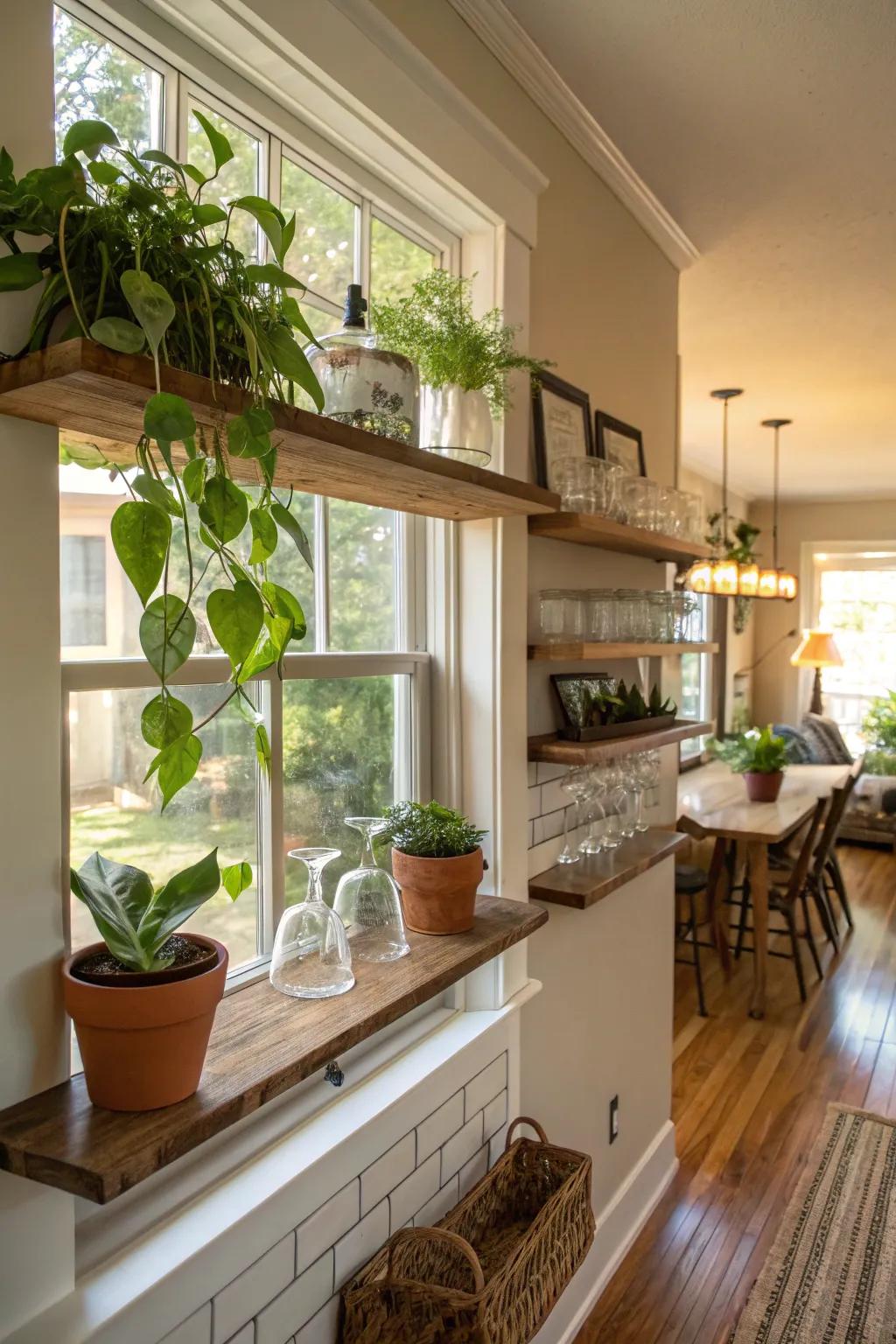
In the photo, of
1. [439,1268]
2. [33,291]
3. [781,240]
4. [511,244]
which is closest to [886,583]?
[781,240]

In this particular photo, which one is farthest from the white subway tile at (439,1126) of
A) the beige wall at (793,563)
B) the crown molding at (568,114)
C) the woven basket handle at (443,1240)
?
the beige wall at (793,563)

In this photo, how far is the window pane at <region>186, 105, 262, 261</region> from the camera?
119 cm

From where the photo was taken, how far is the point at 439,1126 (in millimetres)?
1489

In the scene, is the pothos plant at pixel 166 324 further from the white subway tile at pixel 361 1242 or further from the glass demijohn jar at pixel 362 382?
the white subway tile at pixel 361 1242

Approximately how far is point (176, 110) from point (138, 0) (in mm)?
116

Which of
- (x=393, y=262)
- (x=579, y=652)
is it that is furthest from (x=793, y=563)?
(x=393, y=262)

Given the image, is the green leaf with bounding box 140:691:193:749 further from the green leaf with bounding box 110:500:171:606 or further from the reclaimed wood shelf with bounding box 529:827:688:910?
the reclaimed wood shelf with bounding box 529:827:688:910

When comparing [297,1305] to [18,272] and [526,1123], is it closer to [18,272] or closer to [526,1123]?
[526,1123]

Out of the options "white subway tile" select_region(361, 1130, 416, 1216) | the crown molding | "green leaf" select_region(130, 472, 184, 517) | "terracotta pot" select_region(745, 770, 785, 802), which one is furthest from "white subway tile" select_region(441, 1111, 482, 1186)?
"terracotta pot" select_region(745, 770, 785, 802)

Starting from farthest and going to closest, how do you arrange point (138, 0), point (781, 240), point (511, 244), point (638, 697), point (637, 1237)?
point (781, 240) < point (637, 1237) < point (638, 697) < point (511, 244) < point (138, 0)

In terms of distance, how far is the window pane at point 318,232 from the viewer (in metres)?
1.35

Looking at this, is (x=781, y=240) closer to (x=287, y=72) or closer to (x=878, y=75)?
(x=878, y=75)

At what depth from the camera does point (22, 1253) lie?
860 millimetres

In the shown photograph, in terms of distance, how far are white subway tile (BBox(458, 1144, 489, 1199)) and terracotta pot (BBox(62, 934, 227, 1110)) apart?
2.84 ft
